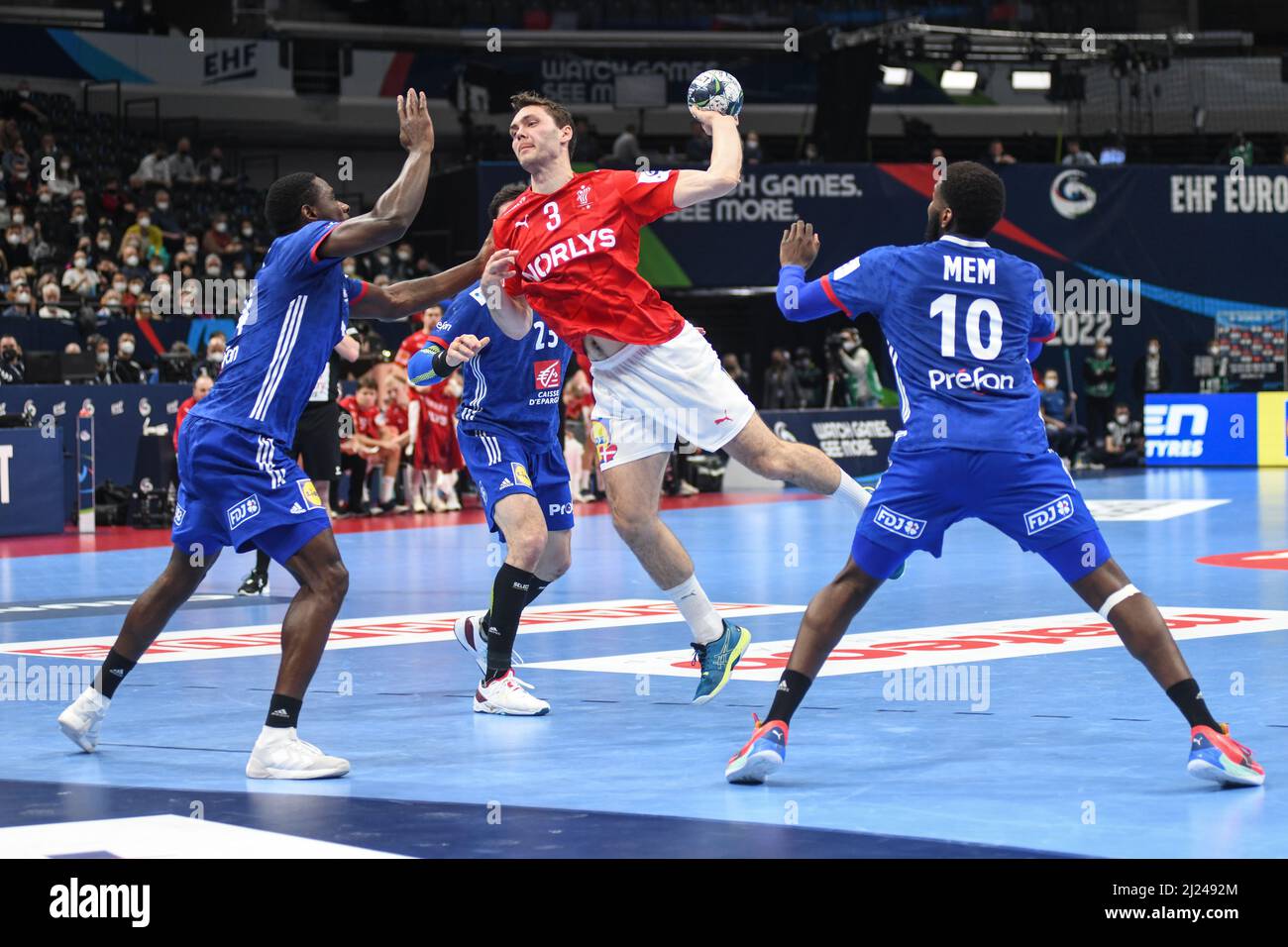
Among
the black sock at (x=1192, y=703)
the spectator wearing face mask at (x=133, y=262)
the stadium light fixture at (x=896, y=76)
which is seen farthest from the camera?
the stadium light fixture at (x=896, y=76)

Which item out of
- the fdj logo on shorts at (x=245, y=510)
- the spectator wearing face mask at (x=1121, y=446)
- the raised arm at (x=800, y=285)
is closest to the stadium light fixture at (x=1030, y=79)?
the spectator wearing face mask at (x=1121, y=446)

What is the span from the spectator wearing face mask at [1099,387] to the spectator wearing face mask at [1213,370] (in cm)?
168

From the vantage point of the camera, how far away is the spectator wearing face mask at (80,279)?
78.0 feet

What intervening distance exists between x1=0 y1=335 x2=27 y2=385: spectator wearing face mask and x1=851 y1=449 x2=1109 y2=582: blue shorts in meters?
16.0

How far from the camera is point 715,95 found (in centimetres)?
688

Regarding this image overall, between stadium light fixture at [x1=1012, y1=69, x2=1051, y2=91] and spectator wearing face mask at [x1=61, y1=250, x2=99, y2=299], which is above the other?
stadium light fixture at [x1=1012, y1=69, x2=1051, y2=91]

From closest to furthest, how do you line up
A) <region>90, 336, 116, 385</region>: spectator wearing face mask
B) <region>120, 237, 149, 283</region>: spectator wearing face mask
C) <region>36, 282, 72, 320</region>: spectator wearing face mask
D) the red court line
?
the red court line
<region>90, 336, 116, 385</region>: spectator wearing face mask
<region>36, 282, 72, 320</region>: spectator wearing face mask
<region>120, 237, 149, 283</region>: spectator wearing face mask

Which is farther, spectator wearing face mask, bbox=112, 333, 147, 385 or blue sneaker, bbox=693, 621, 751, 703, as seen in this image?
spectator wearing face mask, bbox=112, 333, 147, 385

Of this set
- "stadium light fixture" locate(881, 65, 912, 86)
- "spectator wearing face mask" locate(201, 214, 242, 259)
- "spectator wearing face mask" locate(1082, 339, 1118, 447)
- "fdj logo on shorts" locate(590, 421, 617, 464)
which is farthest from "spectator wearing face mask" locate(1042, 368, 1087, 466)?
"fdj logo on shorts" locate(590, 421, 617, 464)

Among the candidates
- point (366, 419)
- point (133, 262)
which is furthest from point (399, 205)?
point (133, 262)

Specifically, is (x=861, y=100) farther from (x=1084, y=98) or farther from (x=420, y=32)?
(x=420, y=32)

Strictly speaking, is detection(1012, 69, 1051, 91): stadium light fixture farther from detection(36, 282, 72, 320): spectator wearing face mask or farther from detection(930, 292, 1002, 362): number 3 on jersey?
detection(930, 292, 1002, 362): number 3 on jersey

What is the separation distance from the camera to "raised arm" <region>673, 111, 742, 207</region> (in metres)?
6.76

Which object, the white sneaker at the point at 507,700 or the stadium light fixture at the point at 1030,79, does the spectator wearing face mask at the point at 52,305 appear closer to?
the white sneaker at the point at 507,700
